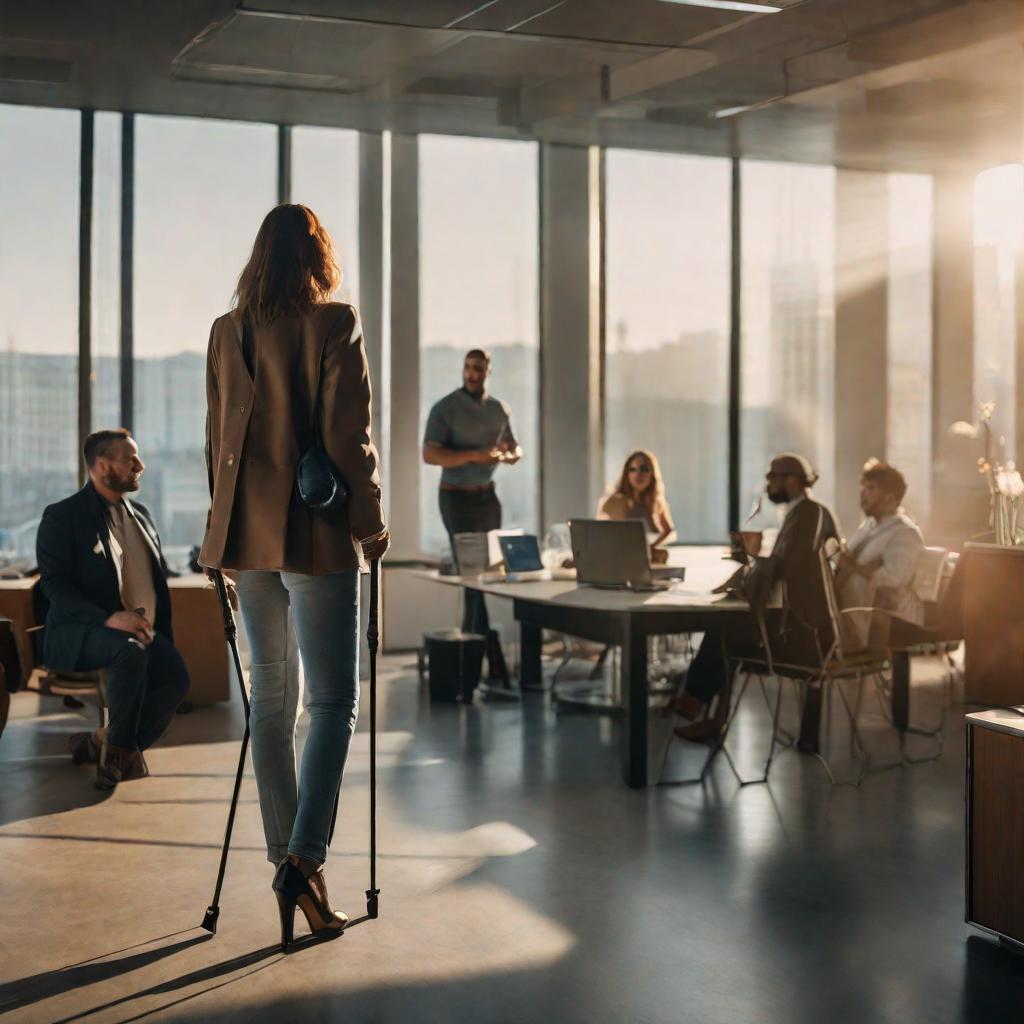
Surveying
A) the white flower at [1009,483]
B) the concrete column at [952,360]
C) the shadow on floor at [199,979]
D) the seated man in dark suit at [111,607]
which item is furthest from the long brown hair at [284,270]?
the concrete column at [952,360]

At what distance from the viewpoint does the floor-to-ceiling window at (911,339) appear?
9.59m

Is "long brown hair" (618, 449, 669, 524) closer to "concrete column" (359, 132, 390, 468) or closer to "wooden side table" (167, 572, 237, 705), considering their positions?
"concrete column" (359, 132, 390, 468)

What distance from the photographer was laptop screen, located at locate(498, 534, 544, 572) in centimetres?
620

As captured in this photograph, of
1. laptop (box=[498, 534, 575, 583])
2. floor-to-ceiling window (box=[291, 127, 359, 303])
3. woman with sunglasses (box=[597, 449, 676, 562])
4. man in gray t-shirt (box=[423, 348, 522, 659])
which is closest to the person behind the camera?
laptop (box=[498, 534, 575, 583])

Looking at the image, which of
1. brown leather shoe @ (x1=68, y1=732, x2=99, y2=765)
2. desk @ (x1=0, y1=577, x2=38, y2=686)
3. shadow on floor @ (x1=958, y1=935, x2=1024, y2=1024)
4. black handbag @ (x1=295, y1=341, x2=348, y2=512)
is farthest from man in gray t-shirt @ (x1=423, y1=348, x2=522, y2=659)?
shadow on floor @ (x1=958, y1=935, x2=1024, y2=1024)

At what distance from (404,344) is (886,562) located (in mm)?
4141

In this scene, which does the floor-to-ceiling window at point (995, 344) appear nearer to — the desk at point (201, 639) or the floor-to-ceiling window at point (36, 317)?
the desk at point (201, 639)

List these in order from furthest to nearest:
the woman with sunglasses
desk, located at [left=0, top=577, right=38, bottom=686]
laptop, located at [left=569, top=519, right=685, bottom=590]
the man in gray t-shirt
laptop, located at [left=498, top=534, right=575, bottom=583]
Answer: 1. the woman with sunglasses
2. the man in gray t-shirt
3. desk, located at [left=0, top=577, right=38, bottom=686]
4. laptop, located at [left=498, top=534, right=575, bottom=583]
5. laptop, located at [left=569, top=519, right=685, bottom=590]

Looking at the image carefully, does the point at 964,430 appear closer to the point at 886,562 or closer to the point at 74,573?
the point at 886,562

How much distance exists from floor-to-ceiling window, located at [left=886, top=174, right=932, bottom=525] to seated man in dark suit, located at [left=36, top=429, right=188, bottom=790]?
20.4 ft

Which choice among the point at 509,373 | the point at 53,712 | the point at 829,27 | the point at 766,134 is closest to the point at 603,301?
the point at 509,373

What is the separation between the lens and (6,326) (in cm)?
832

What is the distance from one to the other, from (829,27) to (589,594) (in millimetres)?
3015

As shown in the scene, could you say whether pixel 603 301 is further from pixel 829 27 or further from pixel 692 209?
pixel 829 27
